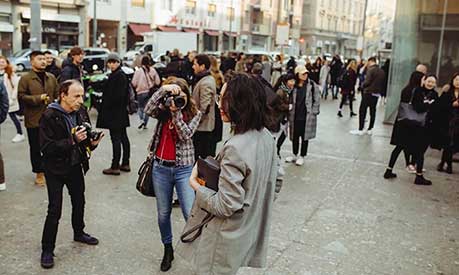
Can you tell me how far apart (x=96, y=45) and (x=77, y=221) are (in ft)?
99.6

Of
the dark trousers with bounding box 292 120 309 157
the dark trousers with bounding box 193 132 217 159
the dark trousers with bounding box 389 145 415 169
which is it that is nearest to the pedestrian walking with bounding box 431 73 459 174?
the dark trousers with bounding box 389 145 415 169

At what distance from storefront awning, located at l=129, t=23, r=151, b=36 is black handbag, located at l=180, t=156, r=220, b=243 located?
3466 cm

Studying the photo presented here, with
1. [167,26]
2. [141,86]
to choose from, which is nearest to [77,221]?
[141,86]

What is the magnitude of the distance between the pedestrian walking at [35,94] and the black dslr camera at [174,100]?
2.72 m

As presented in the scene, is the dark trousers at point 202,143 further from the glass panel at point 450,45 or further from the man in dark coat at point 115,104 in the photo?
the glass panel at point 450,45

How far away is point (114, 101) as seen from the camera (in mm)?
6383

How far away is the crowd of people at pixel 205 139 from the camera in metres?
2.44

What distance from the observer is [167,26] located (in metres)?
38.9

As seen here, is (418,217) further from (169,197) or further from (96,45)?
(96,45)

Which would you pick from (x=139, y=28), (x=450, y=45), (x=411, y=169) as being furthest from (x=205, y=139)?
(x=139, y=28)

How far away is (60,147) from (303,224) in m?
2.66

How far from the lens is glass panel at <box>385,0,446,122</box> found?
12281 mm

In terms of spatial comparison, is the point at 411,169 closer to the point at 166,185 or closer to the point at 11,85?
the point at 166,185

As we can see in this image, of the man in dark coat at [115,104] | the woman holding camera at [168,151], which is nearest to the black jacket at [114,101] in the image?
the man in dark coat at [115,104]
